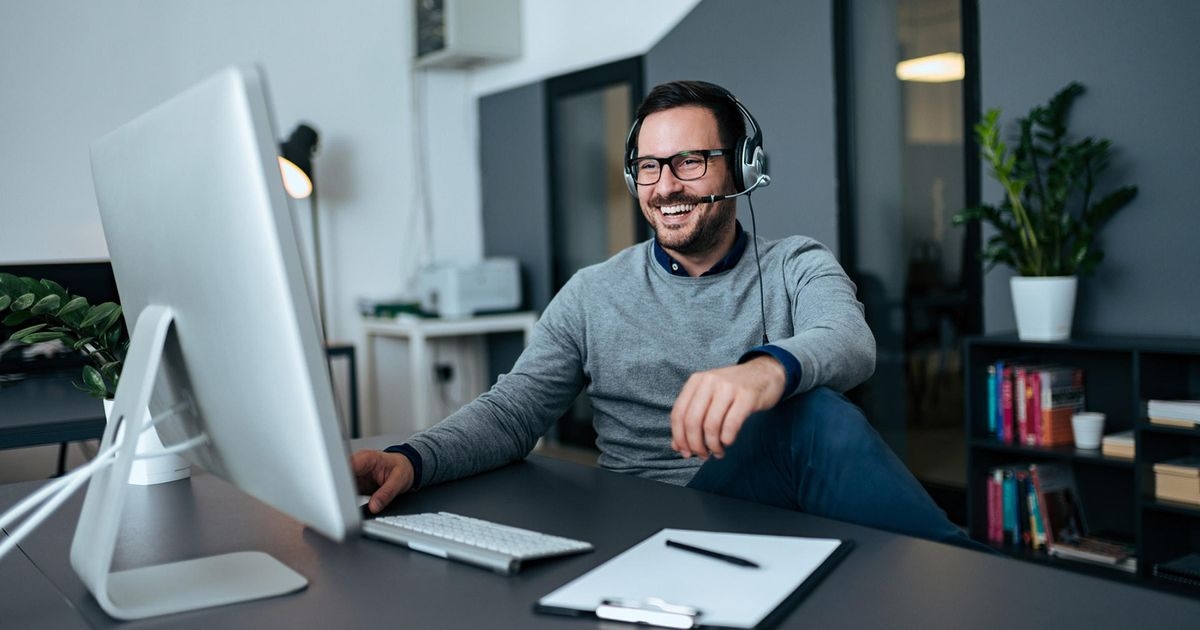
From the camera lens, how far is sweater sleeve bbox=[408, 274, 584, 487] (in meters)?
1.28

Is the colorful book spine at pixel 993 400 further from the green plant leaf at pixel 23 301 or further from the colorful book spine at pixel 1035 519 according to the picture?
the green plant leaf at pixel 23 301

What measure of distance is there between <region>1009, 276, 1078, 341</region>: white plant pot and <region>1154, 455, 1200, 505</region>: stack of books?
Answer: 1.39 ft

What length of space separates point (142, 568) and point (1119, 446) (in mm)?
2474

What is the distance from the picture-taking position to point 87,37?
4191 mm

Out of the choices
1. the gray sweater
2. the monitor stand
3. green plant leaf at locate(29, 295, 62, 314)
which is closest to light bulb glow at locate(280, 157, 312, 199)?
the gray sweater

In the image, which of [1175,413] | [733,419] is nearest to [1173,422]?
[1175,413]

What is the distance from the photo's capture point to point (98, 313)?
4.11ft

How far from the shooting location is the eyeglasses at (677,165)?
1.70m

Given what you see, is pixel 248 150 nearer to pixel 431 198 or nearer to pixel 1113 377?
pixel 1113 377

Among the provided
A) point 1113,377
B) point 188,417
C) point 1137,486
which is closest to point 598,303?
point 188,417

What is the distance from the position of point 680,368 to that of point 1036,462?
1.83 metres

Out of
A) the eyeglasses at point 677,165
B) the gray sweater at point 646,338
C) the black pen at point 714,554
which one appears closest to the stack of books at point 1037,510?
the gray sweater at point 646,338

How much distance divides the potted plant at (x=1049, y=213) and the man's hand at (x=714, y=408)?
2.05 m

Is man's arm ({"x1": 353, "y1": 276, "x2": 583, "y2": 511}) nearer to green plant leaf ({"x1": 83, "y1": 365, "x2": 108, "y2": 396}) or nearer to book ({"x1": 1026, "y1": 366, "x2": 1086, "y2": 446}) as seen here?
green plant leaf ({"x1": 83, "y1": 365, "x2": 108, "y2": 396})
